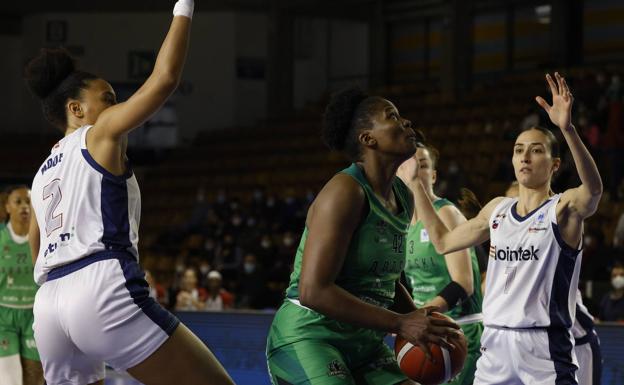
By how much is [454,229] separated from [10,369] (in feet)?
10.8

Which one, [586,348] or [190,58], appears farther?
[190,58]

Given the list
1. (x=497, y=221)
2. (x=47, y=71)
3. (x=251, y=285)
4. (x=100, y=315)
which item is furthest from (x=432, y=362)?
(x=251, y=285)

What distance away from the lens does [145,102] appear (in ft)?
11.5

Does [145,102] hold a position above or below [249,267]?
above

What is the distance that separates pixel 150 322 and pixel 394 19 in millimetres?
20844

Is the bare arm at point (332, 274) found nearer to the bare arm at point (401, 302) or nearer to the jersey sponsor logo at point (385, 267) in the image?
the jersey sponsor logo at point (385, 267)

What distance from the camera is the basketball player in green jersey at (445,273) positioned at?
5500 mm

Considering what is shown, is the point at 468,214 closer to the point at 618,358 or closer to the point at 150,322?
the point at 618,358

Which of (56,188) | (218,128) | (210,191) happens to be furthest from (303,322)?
(218,128)

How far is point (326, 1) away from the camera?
874 inches

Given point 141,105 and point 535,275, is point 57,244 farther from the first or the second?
point 535,275

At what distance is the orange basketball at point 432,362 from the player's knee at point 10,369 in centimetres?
396

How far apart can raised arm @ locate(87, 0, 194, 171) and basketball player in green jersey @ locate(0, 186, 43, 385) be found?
12.1 ft

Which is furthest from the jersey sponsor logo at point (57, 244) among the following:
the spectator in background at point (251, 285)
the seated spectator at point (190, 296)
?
the spectator in background at point (251, 285)
